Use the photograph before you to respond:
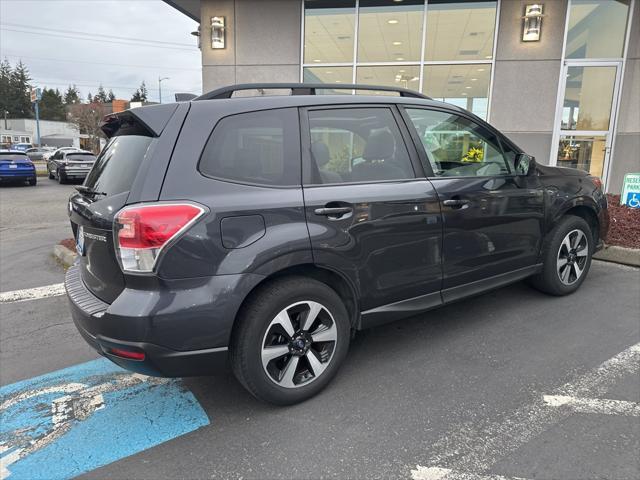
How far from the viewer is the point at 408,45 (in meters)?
11.0

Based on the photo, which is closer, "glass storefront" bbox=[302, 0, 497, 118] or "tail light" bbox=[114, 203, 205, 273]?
"tail light" bbox=[114, 203, 205, 273]

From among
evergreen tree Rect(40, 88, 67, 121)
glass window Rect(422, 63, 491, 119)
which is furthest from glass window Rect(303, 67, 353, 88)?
evergreen tree Rect(40, 88, 67, 121)

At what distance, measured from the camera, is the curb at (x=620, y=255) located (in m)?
5.66

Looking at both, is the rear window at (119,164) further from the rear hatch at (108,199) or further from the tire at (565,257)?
the tire at (565,257)

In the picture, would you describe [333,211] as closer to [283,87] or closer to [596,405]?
[283,87]

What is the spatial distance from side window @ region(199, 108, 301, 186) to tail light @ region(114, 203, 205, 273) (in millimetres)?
315

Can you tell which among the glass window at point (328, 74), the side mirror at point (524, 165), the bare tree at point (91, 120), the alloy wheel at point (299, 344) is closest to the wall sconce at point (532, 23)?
the glass window at point (328, 74)

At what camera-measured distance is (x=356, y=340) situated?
3766 millimetres

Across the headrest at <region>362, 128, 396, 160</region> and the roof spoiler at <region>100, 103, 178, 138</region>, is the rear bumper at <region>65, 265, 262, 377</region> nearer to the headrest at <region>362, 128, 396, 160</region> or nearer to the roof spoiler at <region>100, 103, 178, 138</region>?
the roof spoiler at <region>100, 103, 178, 138</region>

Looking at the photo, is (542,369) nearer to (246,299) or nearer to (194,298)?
(246,299)

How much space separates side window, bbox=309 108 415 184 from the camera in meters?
2.91

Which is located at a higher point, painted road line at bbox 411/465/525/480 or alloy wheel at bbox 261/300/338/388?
alloy wheel at bbox 261/300/338/388

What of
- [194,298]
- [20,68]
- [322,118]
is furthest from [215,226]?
[20,68]

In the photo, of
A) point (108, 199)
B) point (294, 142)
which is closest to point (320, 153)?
point (294, 142)
